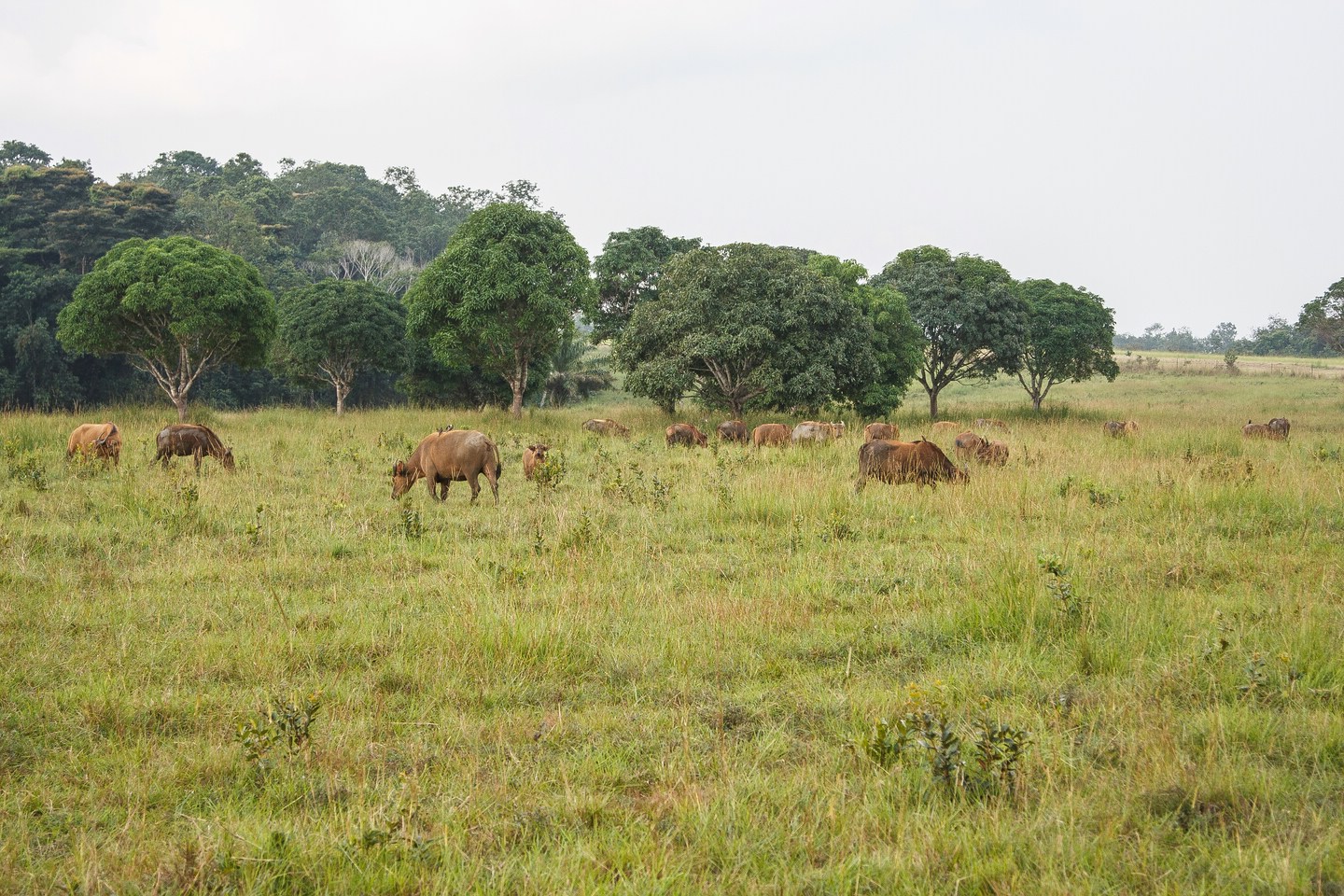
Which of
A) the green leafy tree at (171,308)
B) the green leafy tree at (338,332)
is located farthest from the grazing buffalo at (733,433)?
the green leafy tree at (338,332)

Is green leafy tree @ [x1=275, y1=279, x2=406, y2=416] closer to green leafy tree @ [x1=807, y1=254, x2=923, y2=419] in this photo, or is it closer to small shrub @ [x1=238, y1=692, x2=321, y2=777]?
green leafy tree @ [x1=807, y1=254, x2=923, y2=419]

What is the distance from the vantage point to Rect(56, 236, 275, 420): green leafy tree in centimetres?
2734

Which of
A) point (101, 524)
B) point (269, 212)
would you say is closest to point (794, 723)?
point (101, 524)

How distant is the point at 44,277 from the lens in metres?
36.8

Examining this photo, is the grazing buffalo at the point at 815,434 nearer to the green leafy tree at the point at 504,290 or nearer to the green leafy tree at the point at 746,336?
the green leafy tree at the point at 746,336

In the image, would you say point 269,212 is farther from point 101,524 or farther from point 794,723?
point 794,723

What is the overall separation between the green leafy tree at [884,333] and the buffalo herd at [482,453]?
13.4 m

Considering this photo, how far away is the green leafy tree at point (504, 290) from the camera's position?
30359 millimetres

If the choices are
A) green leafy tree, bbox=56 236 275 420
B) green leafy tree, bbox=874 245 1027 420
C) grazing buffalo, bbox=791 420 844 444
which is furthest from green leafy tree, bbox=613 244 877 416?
green leafy tree, bbox=56 236 275 420

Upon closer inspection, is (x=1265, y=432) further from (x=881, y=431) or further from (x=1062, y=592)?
(x=1062, y=592)

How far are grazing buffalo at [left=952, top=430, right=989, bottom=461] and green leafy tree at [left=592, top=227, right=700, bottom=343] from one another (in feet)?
68.1

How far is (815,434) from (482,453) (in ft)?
31.1

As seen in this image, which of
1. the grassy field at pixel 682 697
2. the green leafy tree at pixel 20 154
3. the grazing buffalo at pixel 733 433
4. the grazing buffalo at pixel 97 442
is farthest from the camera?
the green leafy tree at pixel 20 154

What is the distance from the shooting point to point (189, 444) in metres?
15.6
